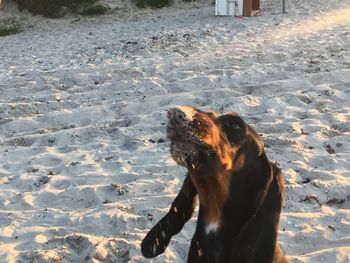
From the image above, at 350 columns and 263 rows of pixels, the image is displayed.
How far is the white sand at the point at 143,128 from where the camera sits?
13.8ft

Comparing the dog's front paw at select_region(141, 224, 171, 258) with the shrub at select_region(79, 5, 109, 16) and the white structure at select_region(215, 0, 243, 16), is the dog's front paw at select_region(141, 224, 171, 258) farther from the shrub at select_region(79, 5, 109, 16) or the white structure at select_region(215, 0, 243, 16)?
the shrub at select_region(79, 5, 109, 16)

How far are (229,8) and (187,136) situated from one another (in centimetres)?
1371

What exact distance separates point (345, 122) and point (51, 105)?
396 cm

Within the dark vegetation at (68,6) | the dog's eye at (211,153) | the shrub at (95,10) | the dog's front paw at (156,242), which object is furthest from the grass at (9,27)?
the dog's eye at (211,153)

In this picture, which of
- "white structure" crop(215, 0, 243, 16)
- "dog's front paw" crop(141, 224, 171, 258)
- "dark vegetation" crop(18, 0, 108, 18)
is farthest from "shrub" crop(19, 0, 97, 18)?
"dog's front paw" crop(141, 224, 171, 258)

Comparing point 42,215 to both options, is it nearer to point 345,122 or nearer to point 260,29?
point 345,122

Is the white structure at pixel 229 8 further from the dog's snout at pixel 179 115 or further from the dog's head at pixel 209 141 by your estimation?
the dog's snout at pixel 179 115

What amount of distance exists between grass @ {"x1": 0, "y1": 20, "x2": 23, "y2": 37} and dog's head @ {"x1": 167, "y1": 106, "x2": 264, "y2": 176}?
13.9 m

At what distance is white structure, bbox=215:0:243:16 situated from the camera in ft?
48.9

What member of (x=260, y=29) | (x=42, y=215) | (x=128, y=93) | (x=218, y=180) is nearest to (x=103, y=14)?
(x=260, y=29)

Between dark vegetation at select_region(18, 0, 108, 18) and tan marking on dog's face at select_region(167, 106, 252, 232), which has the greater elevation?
tan marking on dog's face at select_region(167, 106, 252, 232)

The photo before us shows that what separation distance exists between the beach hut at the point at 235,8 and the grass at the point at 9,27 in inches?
238

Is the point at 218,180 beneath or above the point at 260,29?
above

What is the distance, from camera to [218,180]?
2.26 metres
